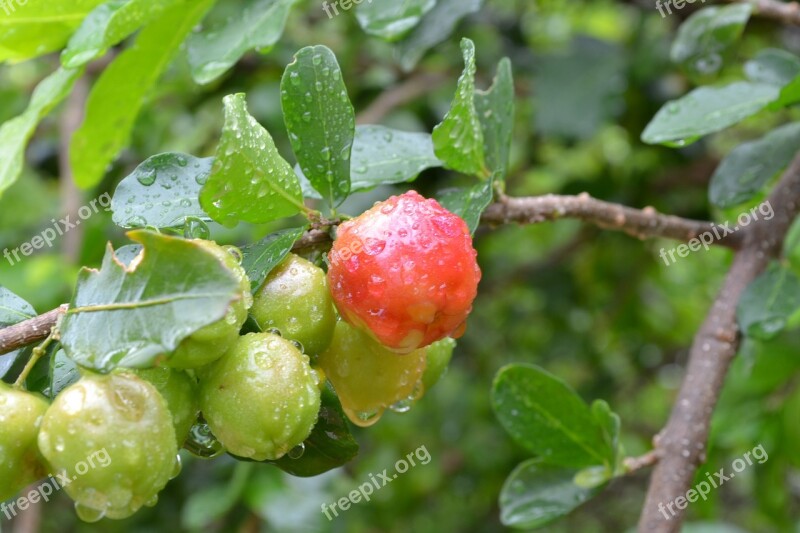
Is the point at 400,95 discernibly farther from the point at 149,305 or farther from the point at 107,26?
the point at 149,305

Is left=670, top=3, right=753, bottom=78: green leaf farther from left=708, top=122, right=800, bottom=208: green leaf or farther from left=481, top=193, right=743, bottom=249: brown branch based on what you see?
left=481, top=193, right=743, bottom=249: brown branch

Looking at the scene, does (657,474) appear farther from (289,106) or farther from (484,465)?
(484,465)

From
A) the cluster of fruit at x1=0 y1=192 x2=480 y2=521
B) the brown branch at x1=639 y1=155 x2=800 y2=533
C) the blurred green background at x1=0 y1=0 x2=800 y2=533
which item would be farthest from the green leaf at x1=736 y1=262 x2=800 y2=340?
the cluster of fruit at x1=0 y1=192 x2=480 y2=521

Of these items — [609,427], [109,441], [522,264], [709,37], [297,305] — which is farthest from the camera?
[522,264]

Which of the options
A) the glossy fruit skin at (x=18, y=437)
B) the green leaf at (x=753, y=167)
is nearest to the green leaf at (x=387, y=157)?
the glossy fruit skin at (x=18, y=437)

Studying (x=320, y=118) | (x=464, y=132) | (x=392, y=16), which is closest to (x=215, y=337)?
(x=320, y=118)
